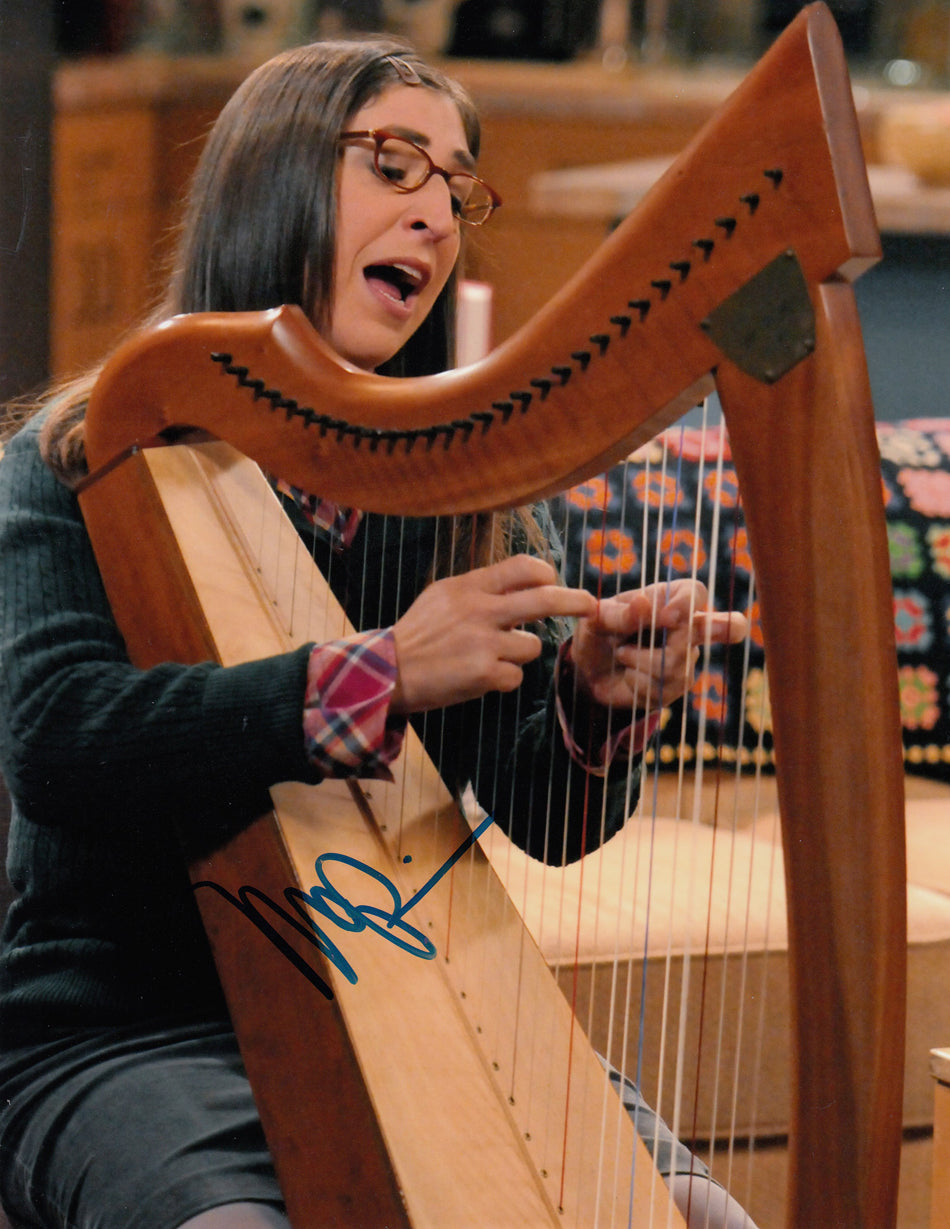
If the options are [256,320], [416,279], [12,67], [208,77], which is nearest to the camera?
[256,320]

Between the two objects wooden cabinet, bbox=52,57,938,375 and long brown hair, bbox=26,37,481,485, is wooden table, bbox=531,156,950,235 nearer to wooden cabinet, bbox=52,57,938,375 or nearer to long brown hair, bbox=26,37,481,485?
wooden cabinet, bbox=52,57,938,375

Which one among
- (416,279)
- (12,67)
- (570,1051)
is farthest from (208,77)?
(570,1051)

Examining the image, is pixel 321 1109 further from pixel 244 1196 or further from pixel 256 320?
pixel 256 320

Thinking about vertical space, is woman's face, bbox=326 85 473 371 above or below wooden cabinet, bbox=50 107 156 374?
below

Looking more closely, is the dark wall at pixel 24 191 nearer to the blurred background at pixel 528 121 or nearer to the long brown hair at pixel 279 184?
the blurred background at pixel 528 121

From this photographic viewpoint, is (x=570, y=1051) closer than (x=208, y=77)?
Yes

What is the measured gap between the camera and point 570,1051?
832mm

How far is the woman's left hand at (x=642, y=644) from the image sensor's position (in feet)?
2.55

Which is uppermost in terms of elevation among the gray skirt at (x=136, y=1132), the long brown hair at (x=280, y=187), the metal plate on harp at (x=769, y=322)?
the long brown hair at (x=280, y=187)

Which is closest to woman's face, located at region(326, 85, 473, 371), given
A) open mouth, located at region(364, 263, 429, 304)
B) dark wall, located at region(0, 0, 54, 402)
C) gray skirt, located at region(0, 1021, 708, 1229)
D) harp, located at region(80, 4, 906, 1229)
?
open mouth, located at region(364, 263, 429, 304)

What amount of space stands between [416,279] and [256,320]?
0.22m

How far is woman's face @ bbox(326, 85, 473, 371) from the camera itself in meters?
1.04

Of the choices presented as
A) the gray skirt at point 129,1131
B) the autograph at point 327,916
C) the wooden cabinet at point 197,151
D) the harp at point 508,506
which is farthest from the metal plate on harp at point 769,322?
the wooden cabinet at point 197,151

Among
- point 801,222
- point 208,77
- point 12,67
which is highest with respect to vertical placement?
point 208,77
